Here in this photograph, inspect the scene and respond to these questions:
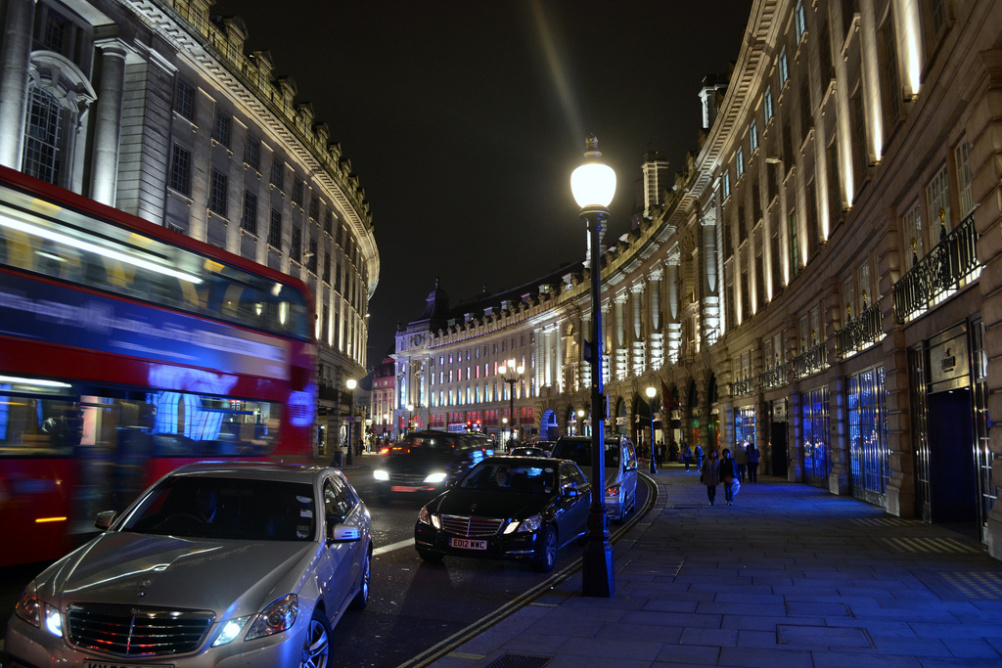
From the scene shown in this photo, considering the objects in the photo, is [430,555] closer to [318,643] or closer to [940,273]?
[318,643]

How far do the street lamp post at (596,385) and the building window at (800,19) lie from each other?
20.2 m

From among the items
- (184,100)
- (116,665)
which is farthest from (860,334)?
(184,100)

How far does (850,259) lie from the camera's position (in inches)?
793

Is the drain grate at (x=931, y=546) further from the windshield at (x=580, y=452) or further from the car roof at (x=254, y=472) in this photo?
the car roof at (x=254, y=472)

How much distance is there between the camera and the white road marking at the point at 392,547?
39.0ft

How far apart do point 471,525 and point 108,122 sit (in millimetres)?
23390

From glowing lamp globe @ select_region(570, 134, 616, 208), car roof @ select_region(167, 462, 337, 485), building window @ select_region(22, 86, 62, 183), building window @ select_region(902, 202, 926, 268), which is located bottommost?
car roof @ select_region(167, 462, 337, 485)

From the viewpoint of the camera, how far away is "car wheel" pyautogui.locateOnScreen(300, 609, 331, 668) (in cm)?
506

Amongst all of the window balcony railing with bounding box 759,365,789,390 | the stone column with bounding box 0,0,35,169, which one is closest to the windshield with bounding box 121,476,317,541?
the stone column with bounding box 0,0,35,169

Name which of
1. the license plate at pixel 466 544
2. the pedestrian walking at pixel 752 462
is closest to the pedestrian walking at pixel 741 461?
the pedestrian walking at pixel 752 462

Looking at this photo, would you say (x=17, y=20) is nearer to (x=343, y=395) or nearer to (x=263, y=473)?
(x=263, y=473)

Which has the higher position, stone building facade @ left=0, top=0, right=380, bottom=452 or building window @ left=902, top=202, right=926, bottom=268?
stone building facade @ left=0, top=0, right=380, bottom=452

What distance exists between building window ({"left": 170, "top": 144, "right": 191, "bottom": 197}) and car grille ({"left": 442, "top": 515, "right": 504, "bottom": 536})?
2427 centimetres

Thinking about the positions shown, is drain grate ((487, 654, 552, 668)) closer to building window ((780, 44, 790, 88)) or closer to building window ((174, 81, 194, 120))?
building window ((780, 44, 790, 88))
